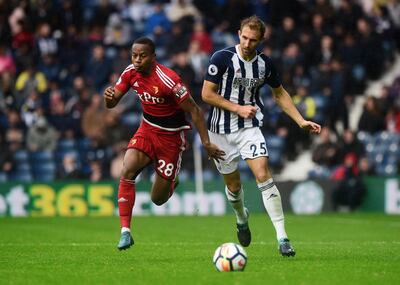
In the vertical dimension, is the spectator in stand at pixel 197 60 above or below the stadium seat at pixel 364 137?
above

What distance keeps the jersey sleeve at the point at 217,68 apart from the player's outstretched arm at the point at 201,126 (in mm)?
382

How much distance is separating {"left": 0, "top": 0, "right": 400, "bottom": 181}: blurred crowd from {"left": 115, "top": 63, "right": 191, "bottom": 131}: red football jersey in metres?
11.7

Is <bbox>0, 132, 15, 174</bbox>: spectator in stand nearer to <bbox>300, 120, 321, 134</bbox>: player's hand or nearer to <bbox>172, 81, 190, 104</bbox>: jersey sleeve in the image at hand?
<bbox>172, 81, 190, 104</bbox>: jersey sleeve

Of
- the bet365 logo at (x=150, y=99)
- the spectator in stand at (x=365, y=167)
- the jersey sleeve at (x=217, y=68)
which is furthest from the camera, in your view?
the spectator in stand at (x=365, y=167)

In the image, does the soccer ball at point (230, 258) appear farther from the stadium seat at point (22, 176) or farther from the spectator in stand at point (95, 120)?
the stadium seat at point (22, 176)

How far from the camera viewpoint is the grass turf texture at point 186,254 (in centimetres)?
918

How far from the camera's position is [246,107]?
11250 millimetres

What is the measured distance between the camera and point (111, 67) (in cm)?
2523

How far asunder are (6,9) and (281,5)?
7299mm

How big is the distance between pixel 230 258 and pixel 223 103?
239 cm

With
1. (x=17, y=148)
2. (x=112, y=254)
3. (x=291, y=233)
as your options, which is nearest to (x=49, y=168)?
(x=17, y=148)

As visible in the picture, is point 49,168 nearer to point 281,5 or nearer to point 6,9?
point 6,9

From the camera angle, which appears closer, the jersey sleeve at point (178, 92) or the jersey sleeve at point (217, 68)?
the jersey sleeve at point (178, 92)

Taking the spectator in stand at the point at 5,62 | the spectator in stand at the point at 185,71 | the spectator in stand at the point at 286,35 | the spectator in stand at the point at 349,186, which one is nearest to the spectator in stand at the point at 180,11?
the spectator in stand at the point at 185,71
